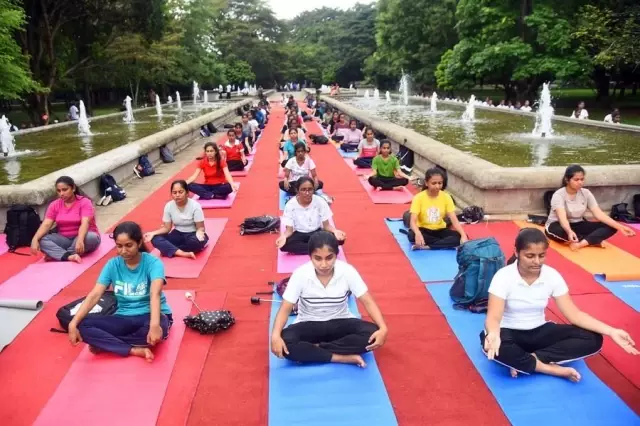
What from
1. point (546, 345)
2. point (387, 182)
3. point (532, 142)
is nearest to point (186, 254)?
point (546, 345)

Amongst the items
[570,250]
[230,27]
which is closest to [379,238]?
[570,250]

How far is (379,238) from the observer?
743 centimetres

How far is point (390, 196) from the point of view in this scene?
32.0ft

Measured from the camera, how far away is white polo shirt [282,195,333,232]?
654 cm

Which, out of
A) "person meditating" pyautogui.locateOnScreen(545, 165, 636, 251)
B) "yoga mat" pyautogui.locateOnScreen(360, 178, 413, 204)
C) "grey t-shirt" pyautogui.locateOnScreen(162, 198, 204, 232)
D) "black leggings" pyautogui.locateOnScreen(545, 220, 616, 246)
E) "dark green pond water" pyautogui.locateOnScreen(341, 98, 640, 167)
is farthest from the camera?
"dark green pond water" pyautogui.locateOnScreen(341, 98, 640, 167)

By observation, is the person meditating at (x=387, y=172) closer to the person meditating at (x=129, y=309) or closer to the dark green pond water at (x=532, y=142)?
the dark green pond water at (x=532, y=142)

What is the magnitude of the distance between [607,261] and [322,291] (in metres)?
3.89

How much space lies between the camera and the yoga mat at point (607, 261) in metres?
5.69

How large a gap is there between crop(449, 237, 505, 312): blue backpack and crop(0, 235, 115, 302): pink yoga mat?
4238mm

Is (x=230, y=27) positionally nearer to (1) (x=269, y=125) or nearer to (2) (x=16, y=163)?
(1) (x=269, y=125)

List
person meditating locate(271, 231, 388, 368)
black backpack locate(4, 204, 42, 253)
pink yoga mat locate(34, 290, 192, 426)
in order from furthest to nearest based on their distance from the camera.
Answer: black backpack locate(4, 204, 42, 253), person meditating locate(271, 231, 388, 368), pink yoga mat locate(34, 290, 192, 426)

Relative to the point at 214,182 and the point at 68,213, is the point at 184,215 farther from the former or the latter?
the point at 214,182

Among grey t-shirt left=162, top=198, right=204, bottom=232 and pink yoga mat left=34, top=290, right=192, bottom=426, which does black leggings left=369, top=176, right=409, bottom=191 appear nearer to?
grey t-shirt left=162, top=198, right=204, bottom=232

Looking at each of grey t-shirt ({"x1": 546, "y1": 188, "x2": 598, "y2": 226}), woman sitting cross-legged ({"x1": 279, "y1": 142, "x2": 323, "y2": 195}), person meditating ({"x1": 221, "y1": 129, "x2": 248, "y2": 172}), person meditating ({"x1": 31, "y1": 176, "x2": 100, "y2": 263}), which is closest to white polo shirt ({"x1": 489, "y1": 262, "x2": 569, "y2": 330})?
grey t-shirt ({"x1": 546, "y1": 188, "x2": 598, "y2": 226})
